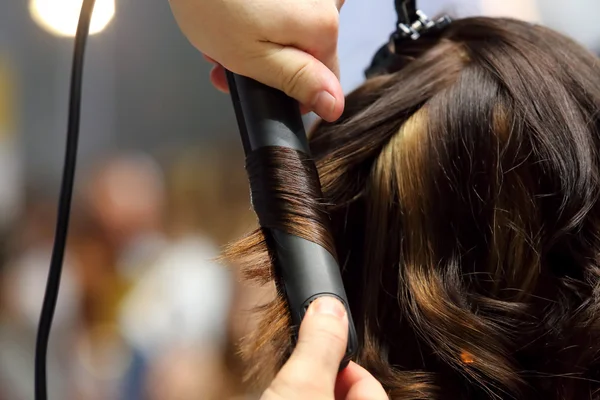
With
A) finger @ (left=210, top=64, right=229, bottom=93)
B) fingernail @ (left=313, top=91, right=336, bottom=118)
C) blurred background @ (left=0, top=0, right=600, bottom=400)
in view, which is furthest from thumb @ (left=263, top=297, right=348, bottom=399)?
blurred background @ (left=0, top=0, right=600, bottom=400)

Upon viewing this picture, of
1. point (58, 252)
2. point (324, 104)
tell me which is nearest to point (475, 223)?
point (324, 104)

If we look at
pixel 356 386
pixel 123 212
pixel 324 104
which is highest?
pixel 324 104

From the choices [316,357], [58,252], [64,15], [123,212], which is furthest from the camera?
[123,212]

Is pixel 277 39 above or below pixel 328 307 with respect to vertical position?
above

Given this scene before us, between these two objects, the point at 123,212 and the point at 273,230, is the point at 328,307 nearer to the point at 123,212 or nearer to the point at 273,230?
the point at 273,230

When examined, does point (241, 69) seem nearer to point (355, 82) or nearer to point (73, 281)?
point (355, 82)

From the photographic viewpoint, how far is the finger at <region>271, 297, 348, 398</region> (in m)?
0.26

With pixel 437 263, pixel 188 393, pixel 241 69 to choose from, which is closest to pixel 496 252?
pixel 437 263

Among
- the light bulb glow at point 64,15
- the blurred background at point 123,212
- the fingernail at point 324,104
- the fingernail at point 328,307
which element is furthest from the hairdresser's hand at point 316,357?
the blurred background at point 123,212

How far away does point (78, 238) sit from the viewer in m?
1.16

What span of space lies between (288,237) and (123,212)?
1039 mm

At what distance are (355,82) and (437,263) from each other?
244 millimetres

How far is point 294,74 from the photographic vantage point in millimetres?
337

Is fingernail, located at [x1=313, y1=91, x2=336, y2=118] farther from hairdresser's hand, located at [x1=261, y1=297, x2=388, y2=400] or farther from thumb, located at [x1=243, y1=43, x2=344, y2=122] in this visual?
hairdresser's hand, located at [x1=261, y1=297, x2=388, y2=400]
